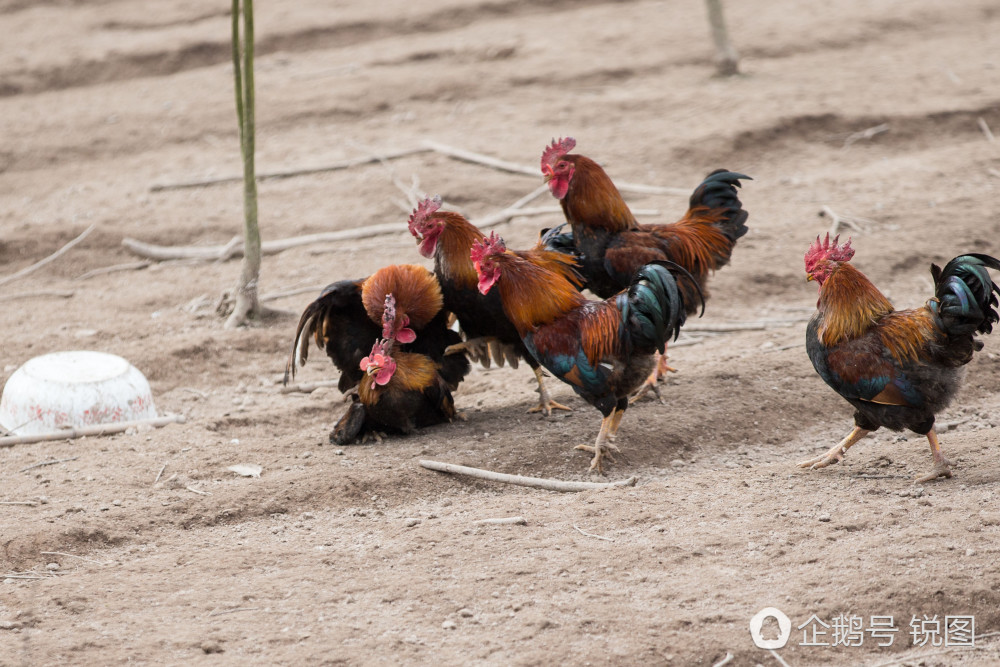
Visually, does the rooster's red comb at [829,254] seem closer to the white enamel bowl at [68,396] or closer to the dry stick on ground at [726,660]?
the dry stick on ground at [726,660]

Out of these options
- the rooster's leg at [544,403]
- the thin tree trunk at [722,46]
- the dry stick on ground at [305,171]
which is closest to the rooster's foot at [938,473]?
the rooster's leg at [544,403]

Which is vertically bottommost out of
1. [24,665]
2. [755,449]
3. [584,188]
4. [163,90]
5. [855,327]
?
[755,449]

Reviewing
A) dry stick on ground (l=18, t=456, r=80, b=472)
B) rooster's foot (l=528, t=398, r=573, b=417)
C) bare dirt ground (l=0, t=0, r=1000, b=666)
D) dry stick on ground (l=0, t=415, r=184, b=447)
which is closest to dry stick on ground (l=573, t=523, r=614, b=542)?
bare dirt ground (l=0, t=0, r=1000, b=666)

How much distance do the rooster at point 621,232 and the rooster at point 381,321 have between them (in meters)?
0.98

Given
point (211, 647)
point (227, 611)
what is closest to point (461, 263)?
point (227, 611)

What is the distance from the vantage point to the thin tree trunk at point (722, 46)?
12664mm

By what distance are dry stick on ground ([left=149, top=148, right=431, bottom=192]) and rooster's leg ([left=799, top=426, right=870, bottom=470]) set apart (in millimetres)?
6681

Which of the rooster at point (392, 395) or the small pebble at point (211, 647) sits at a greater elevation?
the rooster at point (392, 395)

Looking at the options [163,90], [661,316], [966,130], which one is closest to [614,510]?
[661,316]

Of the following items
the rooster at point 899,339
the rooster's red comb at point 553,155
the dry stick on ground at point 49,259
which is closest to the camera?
the rooster at point 899,339

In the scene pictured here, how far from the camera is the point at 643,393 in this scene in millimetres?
6660

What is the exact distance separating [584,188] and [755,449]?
1.91m

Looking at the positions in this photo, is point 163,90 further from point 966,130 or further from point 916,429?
point 916,429

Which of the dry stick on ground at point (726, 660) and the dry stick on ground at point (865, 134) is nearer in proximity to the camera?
the dry stick on ground at point (726, 660)
